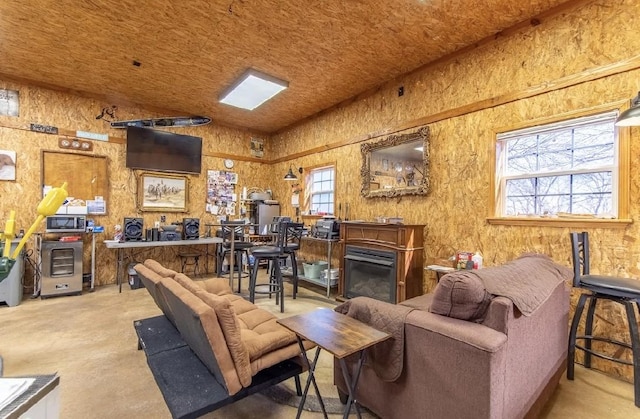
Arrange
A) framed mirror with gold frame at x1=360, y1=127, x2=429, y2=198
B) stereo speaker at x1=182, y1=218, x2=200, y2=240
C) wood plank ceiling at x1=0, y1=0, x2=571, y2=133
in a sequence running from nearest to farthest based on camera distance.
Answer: wood plank ceiling at x1=0, y1=0, x2=571, y2=133 → framed mirror with gold frame at x1=360, y1=127, x2=429, y2=198 → stereo speaker at x1=182, y1=218, x2=200, y2=240

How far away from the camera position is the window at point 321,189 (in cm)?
537

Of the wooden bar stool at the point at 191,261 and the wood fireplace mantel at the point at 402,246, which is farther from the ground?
the wood fireplace mantel at the point at 402,246

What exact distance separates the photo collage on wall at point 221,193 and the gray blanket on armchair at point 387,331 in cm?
499

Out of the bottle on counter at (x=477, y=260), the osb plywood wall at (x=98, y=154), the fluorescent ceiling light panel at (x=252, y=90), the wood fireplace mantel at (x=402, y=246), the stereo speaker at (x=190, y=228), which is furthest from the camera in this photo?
the stereo speaker at (x=190, y=228)

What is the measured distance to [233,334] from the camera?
1.51 meters

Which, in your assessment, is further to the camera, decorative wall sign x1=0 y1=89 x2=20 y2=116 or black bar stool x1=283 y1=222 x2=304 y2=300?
decorative wall sign x1=0 y1=89 x2=20 y2=116

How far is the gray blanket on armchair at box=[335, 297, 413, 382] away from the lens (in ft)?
4.95

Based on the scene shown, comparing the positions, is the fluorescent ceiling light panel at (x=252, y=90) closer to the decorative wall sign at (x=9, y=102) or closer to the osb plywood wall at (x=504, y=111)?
the osb plywood wall at (x=504, y=111)

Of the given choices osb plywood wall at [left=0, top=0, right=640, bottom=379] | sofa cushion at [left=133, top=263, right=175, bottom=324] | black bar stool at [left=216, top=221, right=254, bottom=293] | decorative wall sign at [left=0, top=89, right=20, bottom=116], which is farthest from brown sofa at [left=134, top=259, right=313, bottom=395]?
decorative wall sign at [left=0, top=89, right=20, bottom=116]

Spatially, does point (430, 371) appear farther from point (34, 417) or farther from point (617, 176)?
point (617, 176)

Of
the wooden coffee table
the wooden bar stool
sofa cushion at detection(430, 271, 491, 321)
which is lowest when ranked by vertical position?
the wooden bar stool

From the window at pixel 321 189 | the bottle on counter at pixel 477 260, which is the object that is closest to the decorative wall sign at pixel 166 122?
the window at pixel 321 189

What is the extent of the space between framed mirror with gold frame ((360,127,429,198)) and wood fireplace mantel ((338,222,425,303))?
2.04 ft

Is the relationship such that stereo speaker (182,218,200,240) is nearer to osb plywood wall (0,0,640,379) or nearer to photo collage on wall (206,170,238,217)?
osb plywood wall (0,0,640,379)
